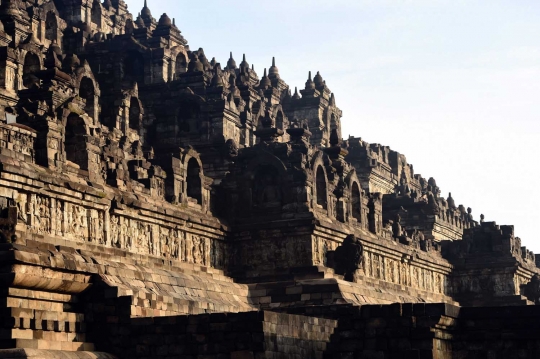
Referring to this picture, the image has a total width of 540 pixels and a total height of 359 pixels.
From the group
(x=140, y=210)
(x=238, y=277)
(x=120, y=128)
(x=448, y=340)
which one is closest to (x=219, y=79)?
(x=120, y=128)

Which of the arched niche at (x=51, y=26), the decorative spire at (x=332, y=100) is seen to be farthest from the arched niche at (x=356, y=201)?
the decorative spire at (x=332, y=100)

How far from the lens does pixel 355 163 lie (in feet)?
266

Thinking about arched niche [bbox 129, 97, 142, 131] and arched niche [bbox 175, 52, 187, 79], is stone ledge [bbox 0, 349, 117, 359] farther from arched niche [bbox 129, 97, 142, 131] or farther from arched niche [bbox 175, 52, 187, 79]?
arched niche [bbox 175, 52, 187, 79]

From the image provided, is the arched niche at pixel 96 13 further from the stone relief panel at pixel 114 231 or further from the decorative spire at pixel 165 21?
the stone relief panel at pixel 114 231

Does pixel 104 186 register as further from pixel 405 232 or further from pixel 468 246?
pixel 468 246

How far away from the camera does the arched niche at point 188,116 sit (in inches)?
2436

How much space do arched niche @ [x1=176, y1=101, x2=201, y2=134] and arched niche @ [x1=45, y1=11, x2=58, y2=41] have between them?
31.3 feet

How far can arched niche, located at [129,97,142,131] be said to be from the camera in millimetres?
59531

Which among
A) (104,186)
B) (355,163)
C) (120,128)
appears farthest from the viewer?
(355,163)

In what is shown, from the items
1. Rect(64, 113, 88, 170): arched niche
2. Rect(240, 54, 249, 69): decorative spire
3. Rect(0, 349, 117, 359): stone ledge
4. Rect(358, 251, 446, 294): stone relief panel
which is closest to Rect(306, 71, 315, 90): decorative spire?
Rect(240, 54, 249, 69): decorative spire

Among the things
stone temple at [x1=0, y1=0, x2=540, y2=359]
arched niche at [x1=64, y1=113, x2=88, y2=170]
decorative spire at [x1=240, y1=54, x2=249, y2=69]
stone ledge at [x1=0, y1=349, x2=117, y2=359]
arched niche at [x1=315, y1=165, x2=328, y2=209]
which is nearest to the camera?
stone ledge at [x1=0, y1=349, x2=117, y2=359]

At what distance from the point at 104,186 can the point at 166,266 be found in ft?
14.0

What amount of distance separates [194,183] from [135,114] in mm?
10453

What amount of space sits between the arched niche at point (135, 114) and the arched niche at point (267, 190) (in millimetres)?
9369
